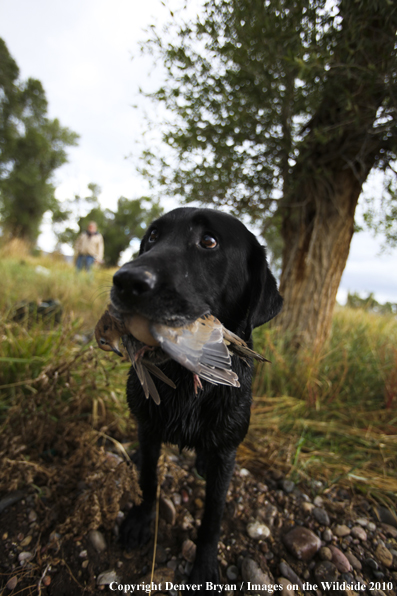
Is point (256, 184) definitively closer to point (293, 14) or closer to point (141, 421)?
point (293, 14)

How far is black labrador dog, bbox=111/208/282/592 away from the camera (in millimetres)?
1311

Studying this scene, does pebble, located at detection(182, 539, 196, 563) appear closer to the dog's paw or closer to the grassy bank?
the dog's paw

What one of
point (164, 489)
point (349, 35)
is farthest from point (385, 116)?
point (164, 489)

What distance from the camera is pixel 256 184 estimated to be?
3.31 m

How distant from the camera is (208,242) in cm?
135

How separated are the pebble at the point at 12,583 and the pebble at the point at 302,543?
136cm

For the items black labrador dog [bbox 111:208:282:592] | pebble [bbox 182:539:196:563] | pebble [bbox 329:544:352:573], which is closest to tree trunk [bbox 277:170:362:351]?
pebble [bbox 329:544:352:573]

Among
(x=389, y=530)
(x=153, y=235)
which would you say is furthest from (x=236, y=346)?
(x=389, y=530)

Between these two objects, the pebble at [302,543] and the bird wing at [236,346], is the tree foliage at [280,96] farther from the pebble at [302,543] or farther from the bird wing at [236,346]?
the pebble at [302,543]

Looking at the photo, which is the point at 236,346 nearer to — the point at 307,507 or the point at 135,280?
the point at 135,280

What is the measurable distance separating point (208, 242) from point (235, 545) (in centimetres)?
168

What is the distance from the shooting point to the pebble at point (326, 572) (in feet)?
4.56

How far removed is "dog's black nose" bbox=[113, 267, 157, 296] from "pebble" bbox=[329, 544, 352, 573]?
5.97ft

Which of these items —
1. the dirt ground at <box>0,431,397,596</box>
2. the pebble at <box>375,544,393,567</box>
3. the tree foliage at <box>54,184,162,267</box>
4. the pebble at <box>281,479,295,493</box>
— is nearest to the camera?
the dirt ground at <box>0,431,397,596</box>
